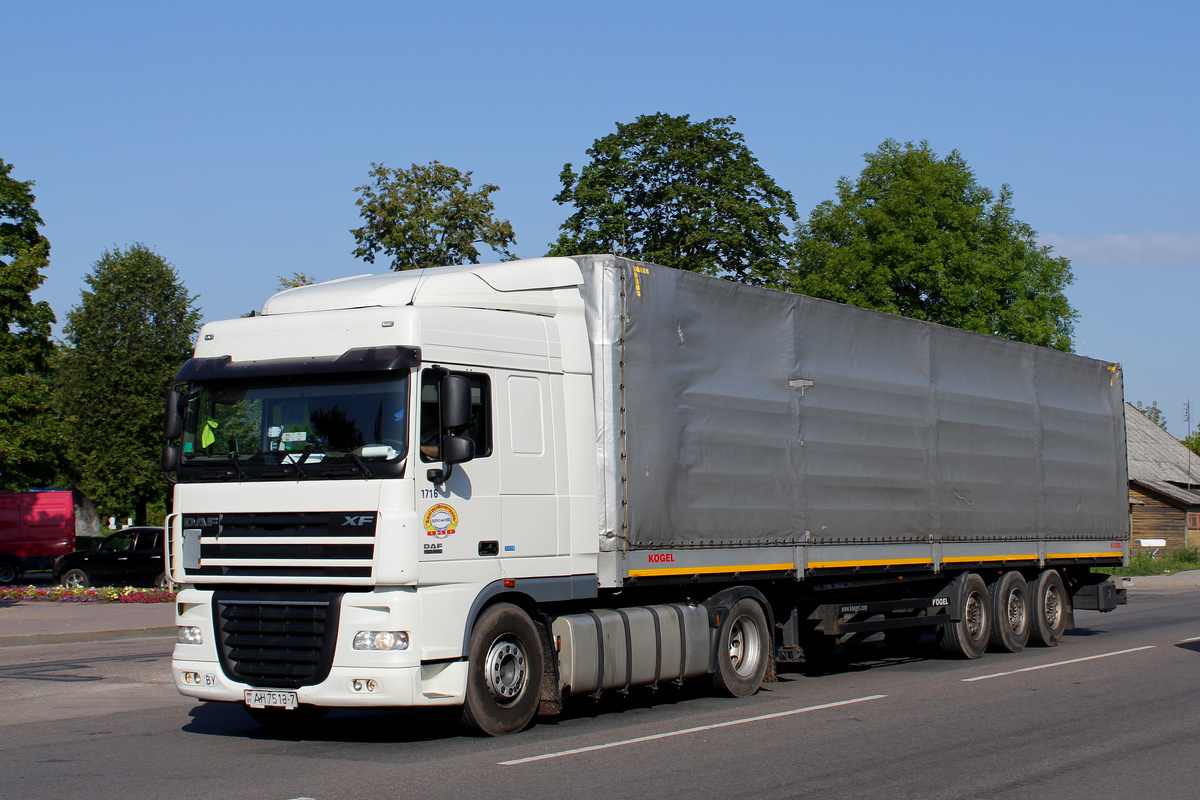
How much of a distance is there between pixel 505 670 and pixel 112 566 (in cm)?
2500

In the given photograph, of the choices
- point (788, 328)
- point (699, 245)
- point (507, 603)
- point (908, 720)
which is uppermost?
point (699, 245)

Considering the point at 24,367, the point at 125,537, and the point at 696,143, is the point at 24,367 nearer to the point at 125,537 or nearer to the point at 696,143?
the point at 125,537

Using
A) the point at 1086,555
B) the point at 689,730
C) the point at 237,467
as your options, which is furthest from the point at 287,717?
the point at 1086,555

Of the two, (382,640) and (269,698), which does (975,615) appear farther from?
(269,698)

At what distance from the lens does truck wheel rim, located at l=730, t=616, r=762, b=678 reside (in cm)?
1201

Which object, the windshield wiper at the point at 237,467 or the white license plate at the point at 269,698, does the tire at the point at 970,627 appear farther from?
the windshield wiper at the point at 237,467

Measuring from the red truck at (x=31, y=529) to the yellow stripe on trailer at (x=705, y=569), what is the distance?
100 feet

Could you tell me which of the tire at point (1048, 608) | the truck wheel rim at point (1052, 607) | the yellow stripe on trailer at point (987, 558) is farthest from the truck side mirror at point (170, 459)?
the truck wheel rim at point (1052, 607)

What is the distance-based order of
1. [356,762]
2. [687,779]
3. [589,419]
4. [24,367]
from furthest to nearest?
[24,367]
[589,419]
[356,762]
[687,779]

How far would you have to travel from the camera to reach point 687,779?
7867mm

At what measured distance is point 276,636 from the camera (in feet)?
30.0

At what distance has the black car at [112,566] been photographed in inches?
1246

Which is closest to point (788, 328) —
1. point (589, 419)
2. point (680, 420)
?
point (680, 420)

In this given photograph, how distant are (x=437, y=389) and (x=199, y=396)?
6.58 ft
